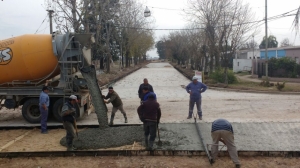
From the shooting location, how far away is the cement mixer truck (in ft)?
37.5

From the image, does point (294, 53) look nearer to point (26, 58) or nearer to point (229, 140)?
point (26, 58)

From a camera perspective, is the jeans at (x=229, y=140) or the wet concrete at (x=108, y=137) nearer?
the jeans at (x=229, y=140)

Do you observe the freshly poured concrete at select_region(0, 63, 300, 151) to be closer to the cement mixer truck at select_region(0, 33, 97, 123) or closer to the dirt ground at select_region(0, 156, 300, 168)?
the dirt ground at select_region(0, 156, 300, 168)

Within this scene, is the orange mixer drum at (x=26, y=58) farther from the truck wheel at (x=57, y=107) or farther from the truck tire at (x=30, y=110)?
the truck wheel at (x=57, y=107)

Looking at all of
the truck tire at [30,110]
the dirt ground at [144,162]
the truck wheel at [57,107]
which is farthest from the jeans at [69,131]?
the truck tire at [30,110]

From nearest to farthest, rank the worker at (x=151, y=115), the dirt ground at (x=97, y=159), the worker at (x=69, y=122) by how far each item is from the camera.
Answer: the dirt ground at (x=97, y=159)
the worker at (x=151, y=115)
the worker at (x=69, y=122)

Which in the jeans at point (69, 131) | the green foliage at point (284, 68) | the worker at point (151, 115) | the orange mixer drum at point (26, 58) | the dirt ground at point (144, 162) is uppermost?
the orange mixer drum at point (26, 58)

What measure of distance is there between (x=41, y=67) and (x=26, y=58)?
61cm

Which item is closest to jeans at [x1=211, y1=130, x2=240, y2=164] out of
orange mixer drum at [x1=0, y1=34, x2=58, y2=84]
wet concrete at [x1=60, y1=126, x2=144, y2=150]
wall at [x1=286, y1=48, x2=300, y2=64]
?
wet concrete at [x1=60, y1=126, x2=144, y2=150]

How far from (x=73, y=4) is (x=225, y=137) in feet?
62.9

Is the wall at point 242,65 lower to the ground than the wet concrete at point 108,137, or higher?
higher

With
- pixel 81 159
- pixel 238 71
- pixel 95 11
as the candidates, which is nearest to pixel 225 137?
pixel 81 159

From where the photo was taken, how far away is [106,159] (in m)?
7.59

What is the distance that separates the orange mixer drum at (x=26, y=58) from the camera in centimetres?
1156
